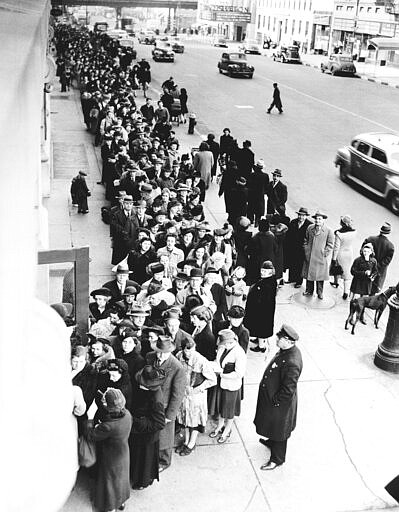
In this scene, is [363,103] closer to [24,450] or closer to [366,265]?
[366,265]

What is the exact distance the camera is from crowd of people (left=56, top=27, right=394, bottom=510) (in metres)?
5.34

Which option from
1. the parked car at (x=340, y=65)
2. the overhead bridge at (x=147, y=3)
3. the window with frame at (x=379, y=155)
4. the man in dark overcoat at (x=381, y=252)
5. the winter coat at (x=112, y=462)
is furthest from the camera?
the overhead bridge at (x=147, y=3)

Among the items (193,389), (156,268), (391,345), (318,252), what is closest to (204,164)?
(318,252)

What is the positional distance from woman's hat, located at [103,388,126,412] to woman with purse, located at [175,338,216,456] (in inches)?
44.8

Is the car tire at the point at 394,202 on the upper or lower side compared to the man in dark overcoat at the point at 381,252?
lower

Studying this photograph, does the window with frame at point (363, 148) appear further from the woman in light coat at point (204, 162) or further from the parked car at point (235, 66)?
the parked car at point (235, 66)

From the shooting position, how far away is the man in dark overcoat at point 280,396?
5832 mm

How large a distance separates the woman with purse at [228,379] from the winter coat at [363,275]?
149 inches

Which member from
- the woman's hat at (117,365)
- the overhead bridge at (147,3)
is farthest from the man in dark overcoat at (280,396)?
the overhead bridge at (147,3)

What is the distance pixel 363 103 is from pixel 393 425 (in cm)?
2914

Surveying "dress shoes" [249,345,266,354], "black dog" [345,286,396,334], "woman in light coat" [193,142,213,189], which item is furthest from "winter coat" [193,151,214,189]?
"dress shoes" [249,345,266,354]

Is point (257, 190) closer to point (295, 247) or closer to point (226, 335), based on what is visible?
point (295, 247)

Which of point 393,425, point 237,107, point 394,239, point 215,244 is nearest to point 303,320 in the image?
point 215,244

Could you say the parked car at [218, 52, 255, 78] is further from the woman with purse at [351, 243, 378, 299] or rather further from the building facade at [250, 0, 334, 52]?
the woman with purse at [351, 243, 378, 299]
